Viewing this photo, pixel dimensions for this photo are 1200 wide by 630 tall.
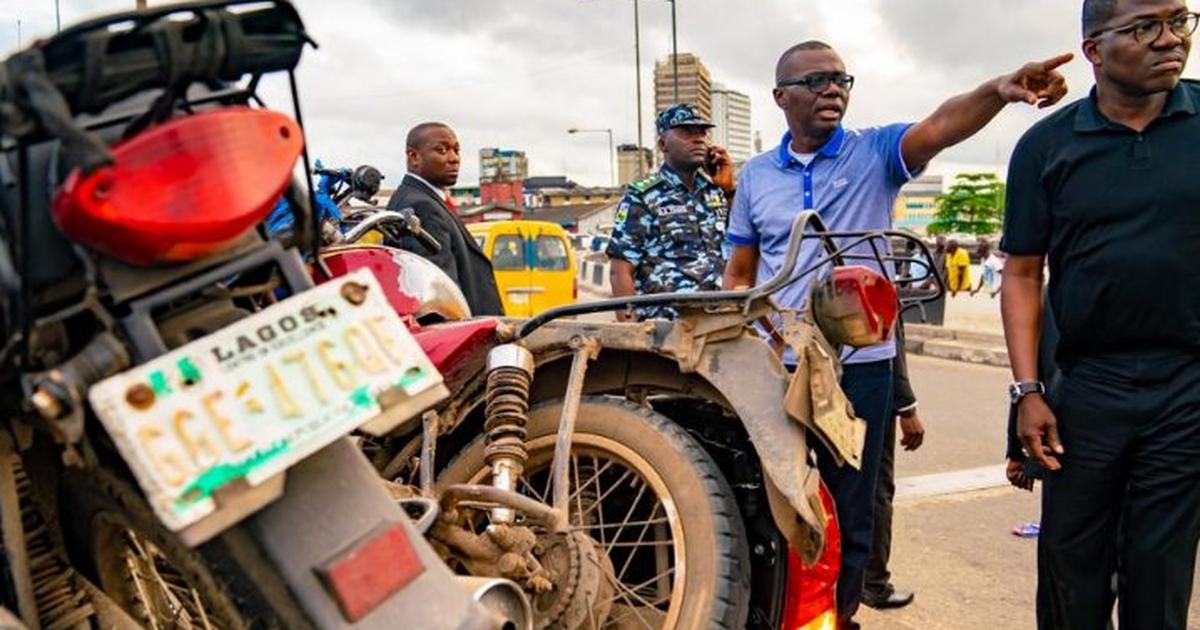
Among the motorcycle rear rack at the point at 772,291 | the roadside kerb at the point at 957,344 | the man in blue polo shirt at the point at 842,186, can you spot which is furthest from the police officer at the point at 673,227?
the roadside kerb at the point at 957,344

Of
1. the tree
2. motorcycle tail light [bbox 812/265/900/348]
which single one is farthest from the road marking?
the tree

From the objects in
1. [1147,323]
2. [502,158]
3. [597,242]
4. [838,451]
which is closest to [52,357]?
[838,451]

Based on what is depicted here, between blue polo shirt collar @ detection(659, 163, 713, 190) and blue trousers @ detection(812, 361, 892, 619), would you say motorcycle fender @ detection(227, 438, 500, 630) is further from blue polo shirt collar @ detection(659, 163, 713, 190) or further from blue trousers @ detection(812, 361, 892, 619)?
blue polo shirt collar @ detection(659, 163, 713, 190)

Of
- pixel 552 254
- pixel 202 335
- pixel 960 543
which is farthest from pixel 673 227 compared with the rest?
pixel 552 254

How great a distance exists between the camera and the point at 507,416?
2316 millimetres

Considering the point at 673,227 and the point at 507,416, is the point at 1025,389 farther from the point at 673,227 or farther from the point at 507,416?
the point at 673,227

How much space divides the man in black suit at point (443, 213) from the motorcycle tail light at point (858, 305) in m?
2.43

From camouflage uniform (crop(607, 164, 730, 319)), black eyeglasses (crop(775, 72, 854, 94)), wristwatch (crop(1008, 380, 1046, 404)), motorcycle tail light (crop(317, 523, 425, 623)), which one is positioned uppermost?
black eyeglasses (crop(775, 72, 854, 94))

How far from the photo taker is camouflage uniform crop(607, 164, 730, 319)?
14.3ft

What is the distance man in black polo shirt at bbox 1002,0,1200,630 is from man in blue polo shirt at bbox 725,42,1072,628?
0.28 m

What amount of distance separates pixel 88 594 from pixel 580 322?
49.2 inches

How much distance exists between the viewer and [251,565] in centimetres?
137

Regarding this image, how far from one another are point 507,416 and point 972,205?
50.1 metres

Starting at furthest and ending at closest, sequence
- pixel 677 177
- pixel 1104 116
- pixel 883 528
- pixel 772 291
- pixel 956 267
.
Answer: pixel 956 267 → pixel 677 177 → pixel 883 528 → pixel 1104 116 → pixel 772 291
